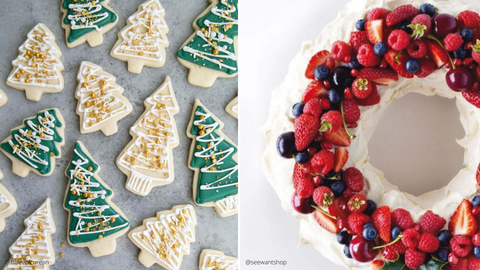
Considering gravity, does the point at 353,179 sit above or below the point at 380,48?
below

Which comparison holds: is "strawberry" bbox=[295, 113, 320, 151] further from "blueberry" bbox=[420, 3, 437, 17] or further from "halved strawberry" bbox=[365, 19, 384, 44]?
"blueberry" bbox=[420, 3, 437, 17]

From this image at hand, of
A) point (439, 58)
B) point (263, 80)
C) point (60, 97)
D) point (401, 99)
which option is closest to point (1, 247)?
point (60, 97)

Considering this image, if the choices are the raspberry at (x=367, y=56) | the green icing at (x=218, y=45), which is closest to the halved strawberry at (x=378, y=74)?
the raspberry at (x=367, y=56)

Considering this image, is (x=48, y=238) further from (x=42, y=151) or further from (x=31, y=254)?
(x=42, y=151)

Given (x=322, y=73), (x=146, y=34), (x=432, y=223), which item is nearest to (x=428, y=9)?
(x=322, y=73)

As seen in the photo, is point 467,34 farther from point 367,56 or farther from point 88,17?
point 88,17

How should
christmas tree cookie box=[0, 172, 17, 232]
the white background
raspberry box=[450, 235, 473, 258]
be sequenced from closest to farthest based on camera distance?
raspberry box=[450, 235, 473, 258]
the white background
christmas tree cookie box=[0, 172, 17, 232]

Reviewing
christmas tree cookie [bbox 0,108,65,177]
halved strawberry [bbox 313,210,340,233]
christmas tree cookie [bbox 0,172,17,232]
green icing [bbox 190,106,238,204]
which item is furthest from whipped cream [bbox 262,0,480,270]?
christmas tree cookie [bbox 0,172,17,232]
